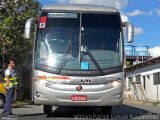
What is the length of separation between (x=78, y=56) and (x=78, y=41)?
52 centimetres

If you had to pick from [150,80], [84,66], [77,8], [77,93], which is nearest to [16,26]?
[77,8]

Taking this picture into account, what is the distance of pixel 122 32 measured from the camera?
42.5ft

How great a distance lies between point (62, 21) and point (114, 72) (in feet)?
7.68

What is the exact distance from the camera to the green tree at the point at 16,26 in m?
24.5

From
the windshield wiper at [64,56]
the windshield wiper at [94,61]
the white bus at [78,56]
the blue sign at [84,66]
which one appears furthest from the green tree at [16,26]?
the blue sign at [84,66]

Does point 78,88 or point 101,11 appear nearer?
point 78,88

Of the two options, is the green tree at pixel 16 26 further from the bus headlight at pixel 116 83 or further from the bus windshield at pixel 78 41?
the bus headlight at pixel 116 83

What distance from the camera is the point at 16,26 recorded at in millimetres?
25250

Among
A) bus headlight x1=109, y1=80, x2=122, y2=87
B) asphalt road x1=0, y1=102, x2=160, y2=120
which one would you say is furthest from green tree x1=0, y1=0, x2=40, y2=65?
bus headlight x1=109, y1=80, x2=122, y2=87

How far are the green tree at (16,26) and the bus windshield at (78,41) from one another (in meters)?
12.0

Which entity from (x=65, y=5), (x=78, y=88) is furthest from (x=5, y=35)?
(x=78, y=88)

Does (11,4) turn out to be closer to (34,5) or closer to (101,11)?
(34,5)

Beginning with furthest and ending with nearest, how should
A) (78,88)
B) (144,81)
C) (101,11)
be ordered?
1. (144,81)
2. (101,11)
3. (78,88)

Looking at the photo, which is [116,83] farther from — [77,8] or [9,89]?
[9,89]
